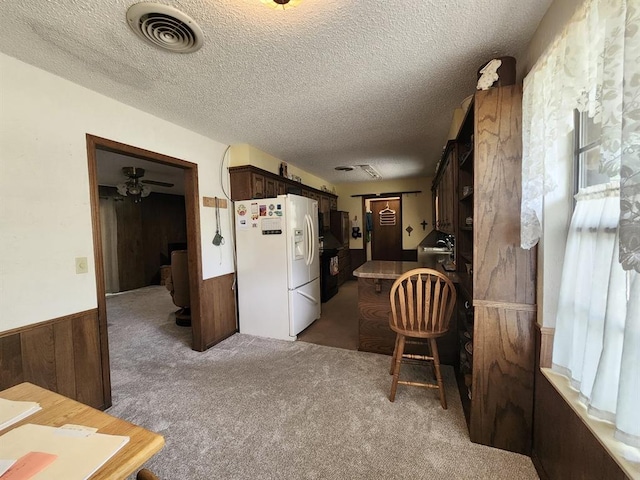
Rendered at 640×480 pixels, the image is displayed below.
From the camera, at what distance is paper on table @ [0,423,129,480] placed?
59cm

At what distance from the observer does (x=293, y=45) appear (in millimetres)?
1546

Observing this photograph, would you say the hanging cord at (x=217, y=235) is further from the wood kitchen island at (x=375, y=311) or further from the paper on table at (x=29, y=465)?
the paper on table at (x=29, y=465)

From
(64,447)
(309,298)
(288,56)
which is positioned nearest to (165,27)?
(288,56)

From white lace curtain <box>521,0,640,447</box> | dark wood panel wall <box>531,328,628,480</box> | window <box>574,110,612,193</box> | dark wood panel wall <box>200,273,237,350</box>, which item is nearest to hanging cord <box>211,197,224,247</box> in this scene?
dark wood panel wall <box>200,273,237,350</box>

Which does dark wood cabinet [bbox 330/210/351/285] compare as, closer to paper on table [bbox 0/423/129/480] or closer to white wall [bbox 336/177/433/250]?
white wall [bbox 336/177/433/250]

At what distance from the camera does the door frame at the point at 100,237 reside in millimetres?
2018

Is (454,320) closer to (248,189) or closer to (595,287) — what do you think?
(595,287)

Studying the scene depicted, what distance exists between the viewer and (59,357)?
5.95 ft

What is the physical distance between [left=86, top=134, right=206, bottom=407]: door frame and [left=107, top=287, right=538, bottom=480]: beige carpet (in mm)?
351

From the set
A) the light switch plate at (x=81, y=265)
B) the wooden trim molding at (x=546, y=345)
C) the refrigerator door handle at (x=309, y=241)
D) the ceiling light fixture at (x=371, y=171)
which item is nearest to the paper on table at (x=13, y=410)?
the light switch plate at (x=81, y=265)

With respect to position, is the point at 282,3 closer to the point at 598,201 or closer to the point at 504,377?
the point at 598,201

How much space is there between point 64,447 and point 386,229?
6372 mm

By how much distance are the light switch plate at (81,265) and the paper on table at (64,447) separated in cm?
151

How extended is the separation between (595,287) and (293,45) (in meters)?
1.85
